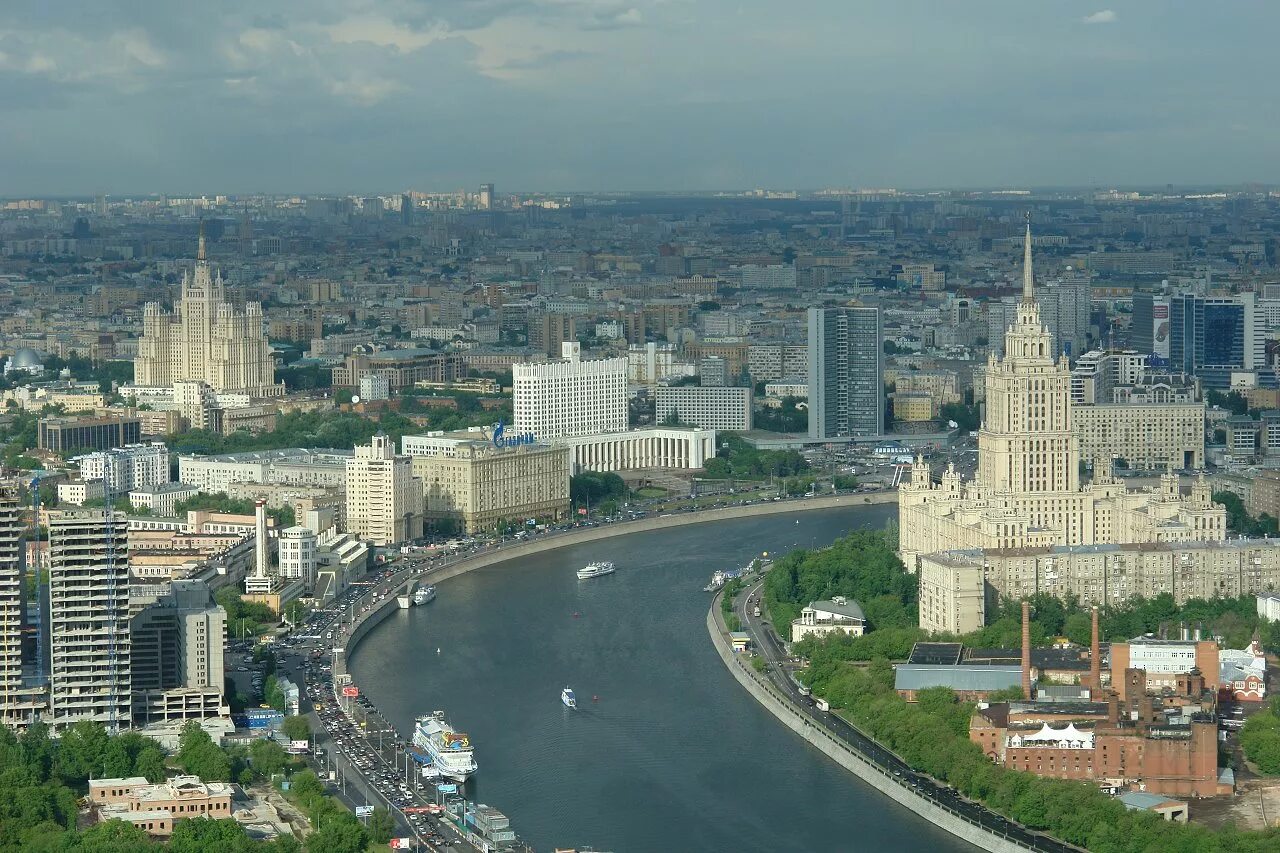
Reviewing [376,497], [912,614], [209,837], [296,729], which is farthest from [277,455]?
[209,837]

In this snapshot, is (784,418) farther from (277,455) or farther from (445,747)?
(445,747)

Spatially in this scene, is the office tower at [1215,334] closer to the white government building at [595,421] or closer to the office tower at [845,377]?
the office tower at [845,377]

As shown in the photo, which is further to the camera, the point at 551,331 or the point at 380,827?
the point at 551,331

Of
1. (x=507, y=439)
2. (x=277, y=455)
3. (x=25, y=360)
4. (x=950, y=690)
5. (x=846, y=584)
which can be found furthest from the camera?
(x=25, y=360)

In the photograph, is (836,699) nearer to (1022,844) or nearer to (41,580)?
(1022,844)

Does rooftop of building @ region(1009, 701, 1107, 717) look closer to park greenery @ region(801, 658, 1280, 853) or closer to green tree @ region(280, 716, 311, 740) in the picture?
park greenery @ region(801, 658, 1280, 853)

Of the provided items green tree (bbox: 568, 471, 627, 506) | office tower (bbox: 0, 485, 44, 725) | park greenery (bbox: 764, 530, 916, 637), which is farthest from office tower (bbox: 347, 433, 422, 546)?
office tower (bbox: 0, 485, 44, 725)
